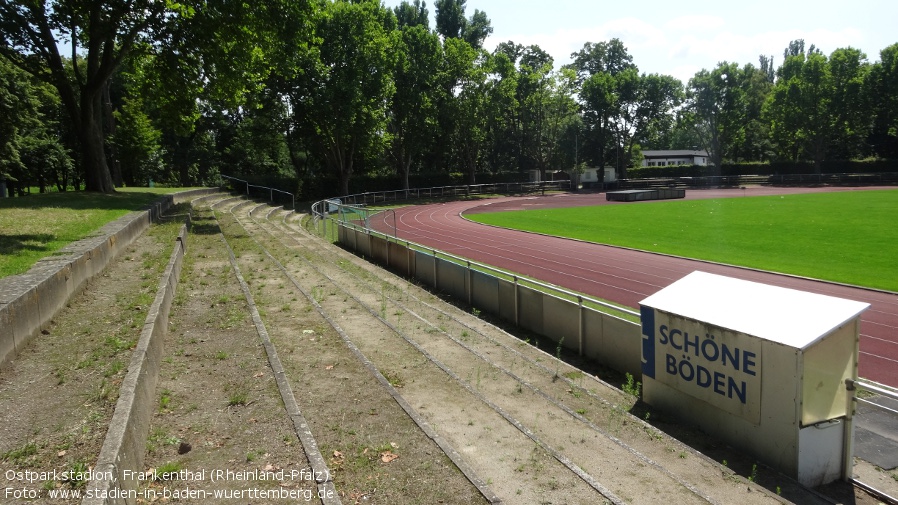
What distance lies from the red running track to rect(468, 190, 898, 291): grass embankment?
1.11 m

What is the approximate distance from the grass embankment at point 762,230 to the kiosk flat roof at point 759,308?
10.3 metres

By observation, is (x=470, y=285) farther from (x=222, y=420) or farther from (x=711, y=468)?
(x=222, y=420)

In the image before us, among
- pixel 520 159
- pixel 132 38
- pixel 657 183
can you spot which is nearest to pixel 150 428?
pixel 132 38

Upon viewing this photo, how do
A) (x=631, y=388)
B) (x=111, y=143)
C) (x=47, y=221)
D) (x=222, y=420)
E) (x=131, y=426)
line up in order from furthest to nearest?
1. (x=111, y=143)
2. (x=47, y=221)
3. (x=631, y=388)
4. (x=222, y=420)
5. (x=131, y=426)

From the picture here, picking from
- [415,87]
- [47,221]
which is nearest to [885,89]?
[415,87]

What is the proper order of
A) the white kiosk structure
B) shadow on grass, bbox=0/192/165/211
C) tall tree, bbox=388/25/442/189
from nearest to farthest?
the white kiosk structure
shadow on grass, bbox=0/192/165/211
tall tree, bbox=388/25/442/189

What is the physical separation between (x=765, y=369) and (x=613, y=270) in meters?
12.1

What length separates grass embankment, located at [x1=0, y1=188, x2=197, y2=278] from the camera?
1011 cm

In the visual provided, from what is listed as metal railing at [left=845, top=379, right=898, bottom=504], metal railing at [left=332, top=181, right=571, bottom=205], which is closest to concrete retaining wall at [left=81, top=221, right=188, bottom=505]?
metal railing at [left=845, top=379, right=898, bottom=504]

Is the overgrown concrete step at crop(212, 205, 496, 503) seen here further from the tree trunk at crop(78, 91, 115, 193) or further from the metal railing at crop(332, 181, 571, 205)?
the metal railing at crop(332, 181, 571, 205)

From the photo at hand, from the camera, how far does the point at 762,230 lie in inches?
1030

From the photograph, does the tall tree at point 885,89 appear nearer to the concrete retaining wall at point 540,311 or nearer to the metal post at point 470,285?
the concrete retaining wall at point 540,311

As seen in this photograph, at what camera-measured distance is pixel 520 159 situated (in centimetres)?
7906

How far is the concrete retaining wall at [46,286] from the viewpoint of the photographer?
22.1 feet
